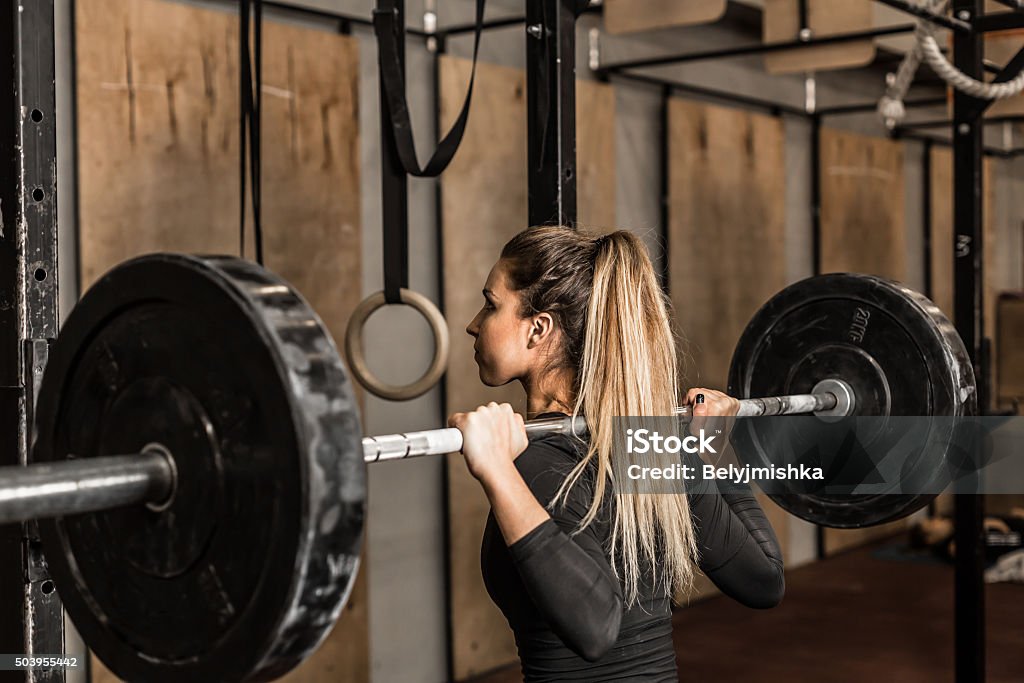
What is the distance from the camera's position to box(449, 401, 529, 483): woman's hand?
154 cm

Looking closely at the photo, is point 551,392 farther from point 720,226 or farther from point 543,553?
point 720,226

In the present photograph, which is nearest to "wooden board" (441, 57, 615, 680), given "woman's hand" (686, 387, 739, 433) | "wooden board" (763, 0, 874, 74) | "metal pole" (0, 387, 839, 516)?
"wooden board" (763, 0, 874, 74)

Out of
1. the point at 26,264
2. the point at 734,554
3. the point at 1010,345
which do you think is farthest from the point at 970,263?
the point at 1010,345

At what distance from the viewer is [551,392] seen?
6.12ft

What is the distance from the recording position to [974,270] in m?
3.30

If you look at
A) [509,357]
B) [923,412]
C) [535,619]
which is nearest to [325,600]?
[535,619]

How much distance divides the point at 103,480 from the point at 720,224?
5.22 metres

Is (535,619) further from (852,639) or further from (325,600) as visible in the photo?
(852,639)

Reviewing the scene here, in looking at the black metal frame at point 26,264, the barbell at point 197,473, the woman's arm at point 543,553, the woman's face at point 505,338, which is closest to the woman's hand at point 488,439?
the woman's arm at point 543,553

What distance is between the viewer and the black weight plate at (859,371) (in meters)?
2.48

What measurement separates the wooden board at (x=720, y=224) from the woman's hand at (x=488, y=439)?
4.12 metres

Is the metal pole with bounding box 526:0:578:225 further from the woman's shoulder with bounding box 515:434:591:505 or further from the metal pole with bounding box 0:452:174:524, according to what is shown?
the metal pole with bounding box 0:452:174:524

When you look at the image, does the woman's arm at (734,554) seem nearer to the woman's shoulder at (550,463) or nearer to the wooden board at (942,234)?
the woman's shoulder at (550,463)

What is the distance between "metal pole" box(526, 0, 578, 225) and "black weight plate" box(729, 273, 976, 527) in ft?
2.39
